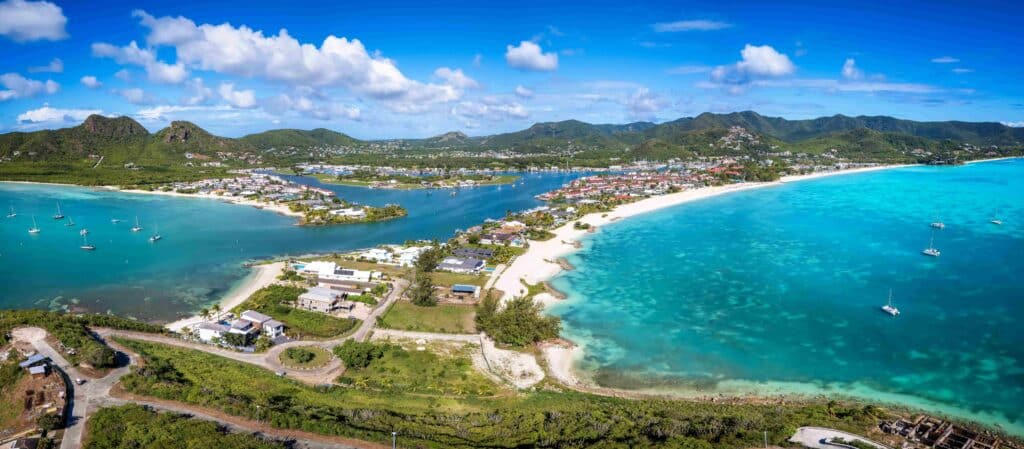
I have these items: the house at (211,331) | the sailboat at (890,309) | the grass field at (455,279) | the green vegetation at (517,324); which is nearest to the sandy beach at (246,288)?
the house at (211,331)

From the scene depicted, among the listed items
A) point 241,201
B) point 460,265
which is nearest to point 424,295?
point 460,265

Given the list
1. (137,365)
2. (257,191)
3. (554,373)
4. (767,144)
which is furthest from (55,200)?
(767,144)

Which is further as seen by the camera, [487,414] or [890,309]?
[890,309]

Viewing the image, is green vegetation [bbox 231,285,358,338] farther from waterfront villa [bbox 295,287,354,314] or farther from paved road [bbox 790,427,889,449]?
paved road [bbox 790,427,889,449]

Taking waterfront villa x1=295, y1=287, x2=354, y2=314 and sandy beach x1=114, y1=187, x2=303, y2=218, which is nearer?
waterfront villa x1=295, y1=287, x2=354, y2=314

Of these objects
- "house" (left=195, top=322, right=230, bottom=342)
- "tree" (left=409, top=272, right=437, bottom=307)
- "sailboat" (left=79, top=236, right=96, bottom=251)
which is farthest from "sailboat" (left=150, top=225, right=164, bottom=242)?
"tree" (left=409, top=272, right=437, bottom=307)

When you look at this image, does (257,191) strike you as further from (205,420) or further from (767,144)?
(767,144)

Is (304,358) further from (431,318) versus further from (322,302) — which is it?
(431,318)
